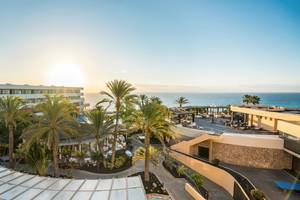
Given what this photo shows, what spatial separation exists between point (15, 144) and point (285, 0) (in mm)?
31595

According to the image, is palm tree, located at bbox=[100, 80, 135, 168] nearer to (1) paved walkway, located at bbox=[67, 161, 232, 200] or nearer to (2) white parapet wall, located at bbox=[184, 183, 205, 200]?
(1) paved walkway, located at bbox=[67, 161, 232, 200]

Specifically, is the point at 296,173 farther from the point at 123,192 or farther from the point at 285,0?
the point at 123,192

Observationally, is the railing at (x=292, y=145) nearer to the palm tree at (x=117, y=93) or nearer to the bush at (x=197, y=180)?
the bush at (x=197, y=180)

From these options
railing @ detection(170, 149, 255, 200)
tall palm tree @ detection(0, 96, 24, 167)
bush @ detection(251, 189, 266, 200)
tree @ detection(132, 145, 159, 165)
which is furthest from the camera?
tree @ detection(132, 145, 159, 165)

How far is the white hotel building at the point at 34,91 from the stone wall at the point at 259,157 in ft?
117

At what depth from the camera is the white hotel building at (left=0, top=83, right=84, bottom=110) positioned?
49625mm

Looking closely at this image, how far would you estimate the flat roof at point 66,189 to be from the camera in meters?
10.2

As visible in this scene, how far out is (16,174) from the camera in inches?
498

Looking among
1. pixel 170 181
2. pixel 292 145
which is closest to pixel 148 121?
pixel 170 181

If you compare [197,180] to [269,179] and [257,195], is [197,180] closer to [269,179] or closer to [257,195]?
[257,195]

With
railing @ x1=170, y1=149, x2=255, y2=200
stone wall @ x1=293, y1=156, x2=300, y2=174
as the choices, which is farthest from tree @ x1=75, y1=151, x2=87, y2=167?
stone wall @ x1=293, y1=156, x2=300, y2=174

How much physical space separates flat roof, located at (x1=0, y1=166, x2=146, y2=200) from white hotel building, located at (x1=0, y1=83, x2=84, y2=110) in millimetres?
34439

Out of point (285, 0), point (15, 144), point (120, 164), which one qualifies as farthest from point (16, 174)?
point (285, 0)

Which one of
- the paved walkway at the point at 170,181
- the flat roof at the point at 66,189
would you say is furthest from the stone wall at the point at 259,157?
the flat roof at the point at 66,189
